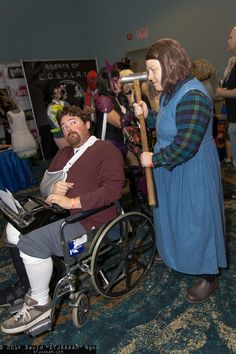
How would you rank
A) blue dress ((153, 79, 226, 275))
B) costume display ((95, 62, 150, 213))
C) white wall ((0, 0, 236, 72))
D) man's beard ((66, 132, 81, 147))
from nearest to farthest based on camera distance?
blue dress ((153, 79, 226, 275)), man's beard ((66, 132, 81, 147)), costume display ((95, 62, 150, 213)), white wall ((0, 0, 236, 72))

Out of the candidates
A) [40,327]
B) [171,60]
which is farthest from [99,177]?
[40,327]

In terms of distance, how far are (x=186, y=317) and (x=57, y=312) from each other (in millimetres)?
688

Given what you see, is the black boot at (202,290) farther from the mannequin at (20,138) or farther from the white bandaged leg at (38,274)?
the mannequin at (20,138)

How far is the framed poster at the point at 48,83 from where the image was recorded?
5562 mm

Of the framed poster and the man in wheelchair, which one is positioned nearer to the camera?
the man in wheelchair

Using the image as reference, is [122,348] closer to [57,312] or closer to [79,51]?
[57,312]

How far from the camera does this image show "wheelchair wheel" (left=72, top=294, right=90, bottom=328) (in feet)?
5.00

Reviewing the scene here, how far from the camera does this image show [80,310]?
1559mm

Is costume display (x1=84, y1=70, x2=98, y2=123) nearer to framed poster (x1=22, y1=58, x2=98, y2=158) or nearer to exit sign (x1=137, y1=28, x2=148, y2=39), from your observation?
framed poster (x1=22, y1=58, x2=98, y2=158)

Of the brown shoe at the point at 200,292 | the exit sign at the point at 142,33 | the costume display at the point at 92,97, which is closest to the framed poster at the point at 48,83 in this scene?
the exit sign at the point at 142,33

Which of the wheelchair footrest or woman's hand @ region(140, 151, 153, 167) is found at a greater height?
woman's hand @ region(140, 151, 153, 167)

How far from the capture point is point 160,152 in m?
1.39

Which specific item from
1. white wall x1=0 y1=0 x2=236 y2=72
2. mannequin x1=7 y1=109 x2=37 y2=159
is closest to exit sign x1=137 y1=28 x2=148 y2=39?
white wall x1=0 y1=0 x2=236 y2=72

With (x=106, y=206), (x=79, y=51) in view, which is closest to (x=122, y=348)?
(x=106, y=206)
